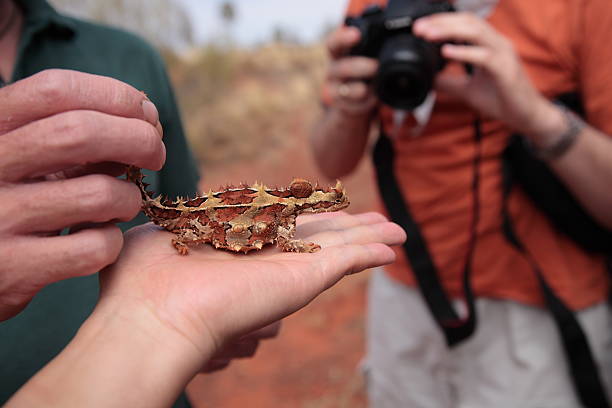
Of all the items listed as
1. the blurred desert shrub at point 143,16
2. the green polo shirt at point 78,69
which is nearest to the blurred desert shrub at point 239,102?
the blurred desert shrub at point 143,16

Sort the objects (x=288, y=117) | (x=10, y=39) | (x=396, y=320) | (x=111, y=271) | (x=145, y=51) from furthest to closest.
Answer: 1. (x=288, y=117)
2. (x=396, y=320)
3. (x=145, y=51)
4. (x=10, y=39)
5. (x=111, y=271)

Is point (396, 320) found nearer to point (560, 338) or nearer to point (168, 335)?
point (560, 338)

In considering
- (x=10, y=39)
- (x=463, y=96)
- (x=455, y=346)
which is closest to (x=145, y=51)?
(x=10, y=39)

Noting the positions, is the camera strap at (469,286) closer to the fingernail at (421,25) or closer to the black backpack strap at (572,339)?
the black backpack strap at (572,339)

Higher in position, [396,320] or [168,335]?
[168,335]

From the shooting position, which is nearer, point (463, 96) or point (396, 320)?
point (463, 96)
